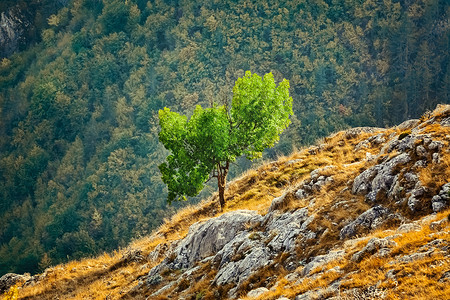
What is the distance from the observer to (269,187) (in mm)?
34188

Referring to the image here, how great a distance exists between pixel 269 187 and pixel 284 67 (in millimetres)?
122527

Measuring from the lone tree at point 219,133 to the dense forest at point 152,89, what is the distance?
303 ft

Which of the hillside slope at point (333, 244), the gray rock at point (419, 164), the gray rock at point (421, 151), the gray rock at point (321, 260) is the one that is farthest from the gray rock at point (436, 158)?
the gray rock at point (321, 260)

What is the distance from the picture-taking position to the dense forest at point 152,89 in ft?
428

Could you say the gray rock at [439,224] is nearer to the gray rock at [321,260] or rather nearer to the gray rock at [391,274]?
the gray rock at [391,274]

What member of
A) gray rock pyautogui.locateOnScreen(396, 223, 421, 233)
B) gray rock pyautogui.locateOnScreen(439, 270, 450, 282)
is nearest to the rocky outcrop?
gray rock pyautogui.locateOnScreen(396, 223, 421, 233)

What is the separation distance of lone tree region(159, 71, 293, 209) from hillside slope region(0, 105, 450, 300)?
407cm

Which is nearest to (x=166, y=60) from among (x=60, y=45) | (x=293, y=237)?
(x=60, y=45)

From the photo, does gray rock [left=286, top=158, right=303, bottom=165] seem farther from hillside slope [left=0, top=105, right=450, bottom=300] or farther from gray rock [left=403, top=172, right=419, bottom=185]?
gray rock [left=403, top=172, right=419, bottom=185]

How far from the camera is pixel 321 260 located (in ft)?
52.7

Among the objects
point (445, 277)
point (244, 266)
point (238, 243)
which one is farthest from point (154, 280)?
point (445, 277)

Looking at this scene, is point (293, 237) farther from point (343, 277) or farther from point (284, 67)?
point (284, 67)

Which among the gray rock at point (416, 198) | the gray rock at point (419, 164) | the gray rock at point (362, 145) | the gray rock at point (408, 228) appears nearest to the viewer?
the gray rock at point (408, 228)

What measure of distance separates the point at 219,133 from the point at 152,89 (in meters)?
140
